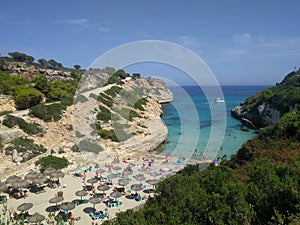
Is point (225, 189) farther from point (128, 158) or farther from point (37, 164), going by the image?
point (128, 158)

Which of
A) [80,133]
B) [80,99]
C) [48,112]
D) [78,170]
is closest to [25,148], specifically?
[78,170]

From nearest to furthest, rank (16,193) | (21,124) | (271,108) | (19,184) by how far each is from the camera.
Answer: (19,184) → (16,193) → (21,124) → (271,108)

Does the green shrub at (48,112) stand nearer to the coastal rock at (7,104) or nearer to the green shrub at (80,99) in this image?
the coastal rock at (7,104)

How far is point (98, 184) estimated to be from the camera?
50.8ft

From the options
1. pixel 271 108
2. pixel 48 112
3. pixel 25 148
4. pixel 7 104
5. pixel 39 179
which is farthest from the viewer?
pixel 271 108

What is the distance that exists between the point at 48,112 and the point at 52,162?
724cm

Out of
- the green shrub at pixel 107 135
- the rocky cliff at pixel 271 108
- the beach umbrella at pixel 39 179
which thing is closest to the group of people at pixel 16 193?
the beach umbrella at pixel 39 179

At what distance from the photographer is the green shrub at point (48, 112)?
71.3 ft

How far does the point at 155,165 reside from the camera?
19.9 m

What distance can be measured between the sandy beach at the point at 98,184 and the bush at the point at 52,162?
47 cm

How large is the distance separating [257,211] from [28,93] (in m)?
24.2

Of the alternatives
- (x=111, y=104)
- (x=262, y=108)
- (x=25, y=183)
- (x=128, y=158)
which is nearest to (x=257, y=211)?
(x=25, y=183)

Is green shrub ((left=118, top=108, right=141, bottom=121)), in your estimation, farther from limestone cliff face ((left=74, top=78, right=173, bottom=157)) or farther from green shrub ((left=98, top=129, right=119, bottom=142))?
green shrub ((left=98, top=129, right=119, bottom=142))

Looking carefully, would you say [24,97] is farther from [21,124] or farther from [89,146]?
[89,146]
